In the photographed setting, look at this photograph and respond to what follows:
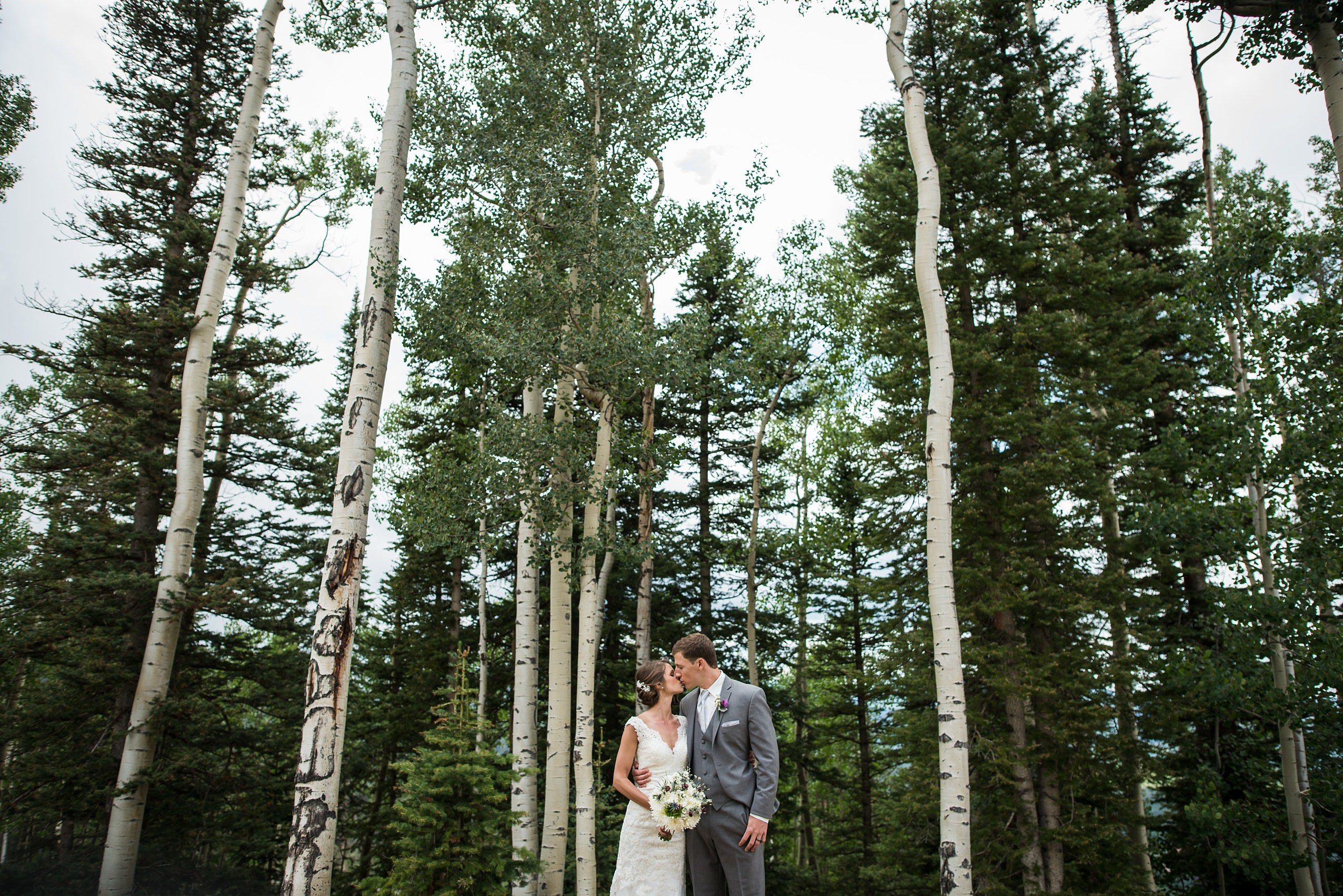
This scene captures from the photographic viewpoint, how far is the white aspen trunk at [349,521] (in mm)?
5141

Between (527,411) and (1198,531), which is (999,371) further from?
(527,411)

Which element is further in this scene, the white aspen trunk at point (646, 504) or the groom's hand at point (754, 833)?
the white aspen trunk at point (646, 504)

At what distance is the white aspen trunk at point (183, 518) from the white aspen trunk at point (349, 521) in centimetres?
408

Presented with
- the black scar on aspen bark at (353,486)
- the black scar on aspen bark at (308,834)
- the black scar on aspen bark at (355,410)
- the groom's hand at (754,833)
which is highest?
the black scar on aspen bark at (355,410)

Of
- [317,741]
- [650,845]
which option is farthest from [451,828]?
[650,845]

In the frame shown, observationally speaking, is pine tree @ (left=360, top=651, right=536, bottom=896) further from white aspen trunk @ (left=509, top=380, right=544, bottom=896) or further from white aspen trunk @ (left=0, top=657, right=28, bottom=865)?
white aspen trunk @ (left=0, top=657, right=28, bottom=865)

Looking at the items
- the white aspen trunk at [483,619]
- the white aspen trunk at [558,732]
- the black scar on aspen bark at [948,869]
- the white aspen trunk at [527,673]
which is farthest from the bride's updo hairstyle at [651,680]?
the white aspen trunk at [527,673]

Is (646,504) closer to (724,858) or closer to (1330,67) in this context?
(724,858)

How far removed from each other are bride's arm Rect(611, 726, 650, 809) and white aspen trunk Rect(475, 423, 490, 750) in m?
4.22

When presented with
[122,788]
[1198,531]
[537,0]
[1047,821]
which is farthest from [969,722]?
[537,0]

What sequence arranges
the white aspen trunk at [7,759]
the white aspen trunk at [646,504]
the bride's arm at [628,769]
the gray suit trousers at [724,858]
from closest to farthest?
the gray suit trousers at [724,858] → the bride's arm at [628,769] → the white aspen trunk at [7,759] → the white aspen trunk at [646,504]

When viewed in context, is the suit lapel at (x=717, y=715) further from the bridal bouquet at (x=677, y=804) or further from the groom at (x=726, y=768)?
the bridal bouquet at (x=677, y=804)

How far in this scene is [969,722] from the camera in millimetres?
9594

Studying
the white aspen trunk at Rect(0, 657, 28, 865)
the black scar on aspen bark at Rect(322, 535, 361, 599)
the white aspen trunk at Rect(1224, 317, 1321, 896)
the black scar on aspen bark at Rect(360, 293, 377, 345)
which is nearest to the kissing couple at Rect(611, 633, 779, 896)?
the black scar on aspen bark at Rect(322, 535, 361, 599)
